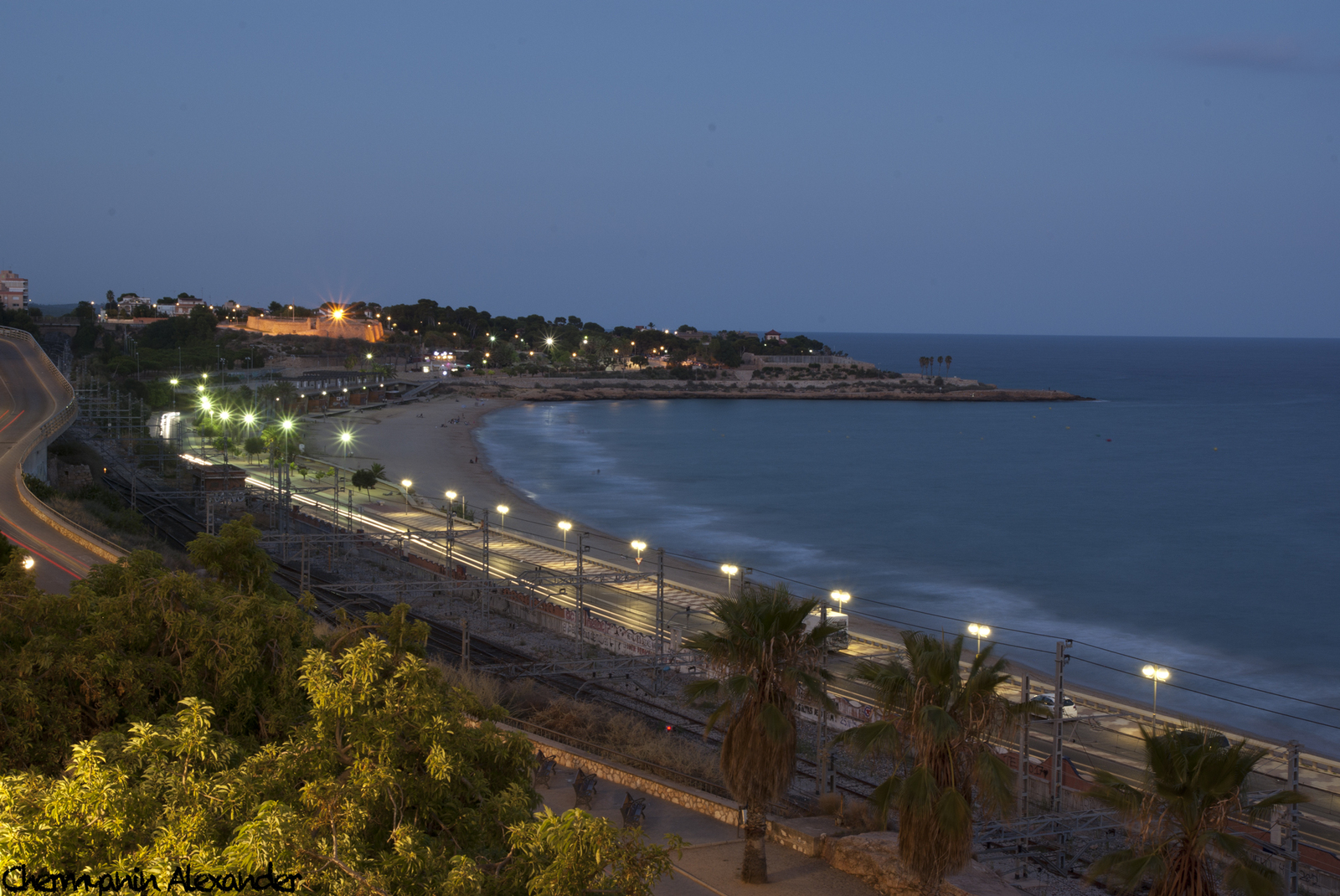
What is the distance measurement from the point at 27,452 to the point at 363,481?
1671 cm

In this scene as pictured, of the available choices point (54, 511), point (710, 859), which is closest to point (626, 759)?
point (710, 859)

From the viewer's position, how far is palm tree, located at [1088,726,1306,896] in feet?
24.6

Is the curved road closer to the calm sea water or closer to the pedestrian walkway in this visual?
the pedestrian walkway

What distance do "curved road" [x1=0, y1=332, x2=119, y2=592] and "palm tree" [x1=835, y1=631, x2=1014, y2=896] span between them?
522 inches

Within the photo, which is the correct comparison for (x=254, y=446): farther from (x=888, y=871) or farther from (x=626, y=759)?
(x=888, y=871)

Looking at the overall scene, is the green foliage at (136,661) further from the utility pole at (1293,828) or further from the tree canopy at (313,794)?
the utility pole at (1293,828)

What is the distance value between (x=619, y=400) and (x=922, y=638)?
113 meters

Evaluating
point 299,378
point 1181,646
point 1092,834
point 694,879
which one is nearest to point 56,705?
point 694,879

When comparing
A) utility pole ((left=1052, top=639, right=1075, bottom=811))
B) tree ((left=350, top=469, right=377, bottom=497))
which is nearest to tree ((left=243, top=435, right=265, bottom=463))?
tree ((left=350, top=469, right=377, bottom=497))

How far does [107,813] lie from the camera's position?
5.27m

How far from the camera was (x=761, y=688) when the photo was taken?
1026cm

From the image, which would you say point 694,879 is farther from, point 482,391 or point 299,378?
point 482,391

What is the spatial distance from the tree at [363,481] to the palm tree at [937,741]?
39.8 metres

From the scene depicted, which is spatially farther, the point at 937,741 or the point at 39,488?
the point at 39,488
